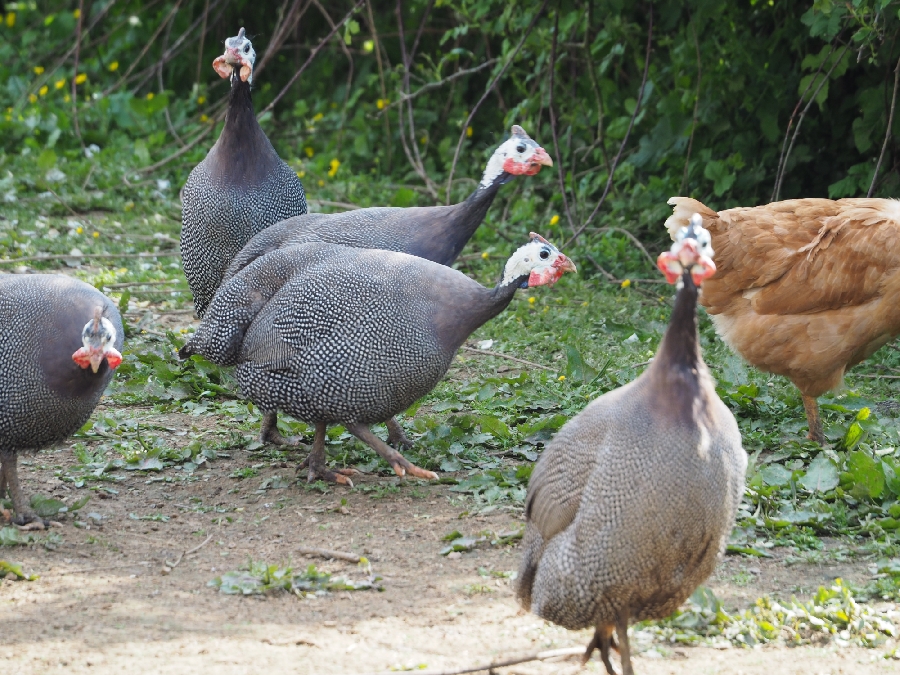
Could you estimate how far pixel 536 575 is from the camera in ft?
10.2

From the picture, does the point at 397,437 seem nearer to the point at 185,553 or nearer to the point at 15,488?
the point at 185,553

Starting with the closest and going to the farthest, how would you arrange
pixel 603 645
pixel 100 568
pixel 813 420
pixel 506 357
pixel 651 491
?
pixel 651 491, pixel 603 645, pixel 100 568, pixel 813 420, pixel 506 357

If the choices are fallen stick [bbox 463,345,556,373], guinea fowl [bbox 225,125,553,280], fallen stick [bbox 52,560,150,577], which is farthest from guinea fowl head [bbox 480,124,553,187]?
fallen stick [bbox 52,560,150,577]

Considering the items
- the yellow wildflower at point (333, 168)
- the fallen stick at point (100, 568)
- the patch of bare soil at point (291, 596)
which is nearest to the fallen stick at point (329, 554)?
the patch of bare soil at point (291, 596)

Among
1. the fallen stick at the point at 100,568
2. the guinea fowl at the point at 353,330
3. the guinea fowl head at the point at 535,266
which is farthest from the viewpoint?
the guinea fowl head at the point at 535,266

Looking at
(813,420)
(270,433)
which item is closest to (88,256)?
(270,433)

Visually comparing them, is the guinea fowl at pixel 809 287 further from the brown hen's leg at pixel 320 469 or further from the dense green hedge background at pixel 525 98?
the brown hen's leg at pixel 320 469

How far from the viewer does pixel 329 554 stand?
12.5 ft

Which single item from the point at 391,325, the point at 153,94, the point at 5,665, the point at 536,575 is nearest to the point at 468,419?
the point at 391,325

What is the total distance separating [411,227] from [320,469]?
1.18 meters

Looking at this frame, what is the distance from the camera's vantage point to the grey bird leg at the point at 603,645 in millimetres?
3076

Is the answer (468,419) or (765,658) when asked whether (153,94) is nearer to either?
(468,419)

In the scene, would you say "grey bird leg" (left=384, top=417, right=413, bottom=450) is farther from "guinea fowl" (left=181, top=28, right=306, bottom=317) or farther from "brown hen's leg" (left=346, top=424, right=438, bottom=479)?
"guinea fowl" (left=181, top=28, right=306, bottom=317)

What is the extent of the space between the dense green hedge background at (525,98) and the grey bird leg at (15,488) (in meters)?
3.73
